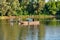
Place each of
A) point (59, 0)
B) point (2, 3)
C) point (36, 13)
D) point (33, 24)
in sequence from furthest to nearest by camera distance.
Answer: point (59, 0), point (36, 13), point (2, 3), point (33, 24)

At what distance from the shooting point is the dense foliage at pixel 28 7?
230 ft

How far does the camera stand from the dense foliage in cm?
7025

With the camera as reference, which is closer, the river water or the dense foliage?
the river water

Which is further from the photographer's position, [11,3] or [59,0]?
[59,0]

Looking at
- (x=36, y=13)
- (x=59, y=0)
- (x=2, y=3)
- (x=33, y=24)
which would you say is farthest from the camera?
(x=59, y=0)

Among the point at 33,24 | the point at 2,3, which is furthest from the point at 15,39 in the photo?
the point at 2,3

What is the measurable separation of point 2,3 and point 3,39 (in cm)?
4047

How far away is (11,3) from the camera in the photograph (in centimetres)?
7219

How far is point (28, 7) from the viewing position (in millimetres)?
77625

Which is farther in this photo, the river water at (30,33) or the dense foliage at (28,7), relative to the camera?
the dense foliage at (28,7)

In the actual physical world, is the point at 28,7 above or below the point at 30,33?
below

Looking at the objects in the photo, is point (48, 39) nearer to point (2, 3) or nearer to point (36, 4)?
point (2, 3)

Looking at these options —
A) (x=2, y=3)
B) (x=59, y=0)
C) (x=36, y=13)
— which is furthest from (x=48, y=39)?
(x=59, y=0)

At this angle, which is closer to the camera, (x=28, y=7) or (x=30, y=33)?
(x=30, y=33)
